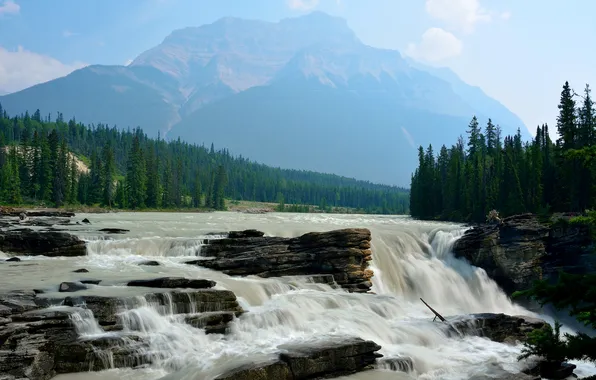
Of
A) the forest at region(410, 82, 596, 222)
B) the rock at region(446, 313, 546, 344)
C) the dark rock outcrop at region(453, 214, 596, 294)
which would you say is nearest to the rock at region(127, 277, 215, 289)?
the rock at region(446, 313, 546, 344)

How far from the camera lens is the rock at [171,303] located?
17.7 meters

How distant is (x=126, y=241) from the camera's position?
3459 centimetres

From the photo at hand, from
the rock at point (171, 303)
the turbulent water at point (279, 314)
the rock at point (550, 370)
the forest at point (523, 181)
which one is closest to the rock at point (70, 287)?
the turbulent water at point (279, 314)

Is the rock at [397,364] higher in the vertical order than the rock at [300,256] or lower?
lower

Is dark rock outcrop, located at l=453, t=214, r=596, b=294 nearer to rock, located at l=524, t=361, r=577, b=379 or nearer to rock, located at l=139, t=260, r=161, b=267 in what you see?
rock, located at l=524, t=361, r=577, b=379

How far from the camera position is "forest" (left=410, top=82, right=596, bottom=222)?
61562mm

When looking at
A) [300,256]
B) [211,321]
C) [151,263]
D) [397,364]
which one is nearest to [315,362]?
[397,364]

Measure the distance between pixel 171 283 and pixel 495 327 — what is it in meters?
16.2

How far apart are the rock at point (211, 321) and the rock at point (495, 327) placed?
11.4 meters

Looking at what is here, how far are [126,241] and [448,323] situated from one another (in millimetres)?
23571

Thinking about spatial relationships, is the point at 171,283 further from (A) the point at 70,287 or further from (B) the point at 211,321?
(A) the point at 70,287

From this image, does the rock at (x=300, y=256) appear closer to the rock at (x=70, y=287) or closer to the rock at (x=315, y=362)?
the rock at (x=70, y=287)

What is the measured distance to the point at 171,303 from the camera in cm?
1936

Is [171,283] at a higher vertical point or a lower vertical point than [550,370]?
higher
